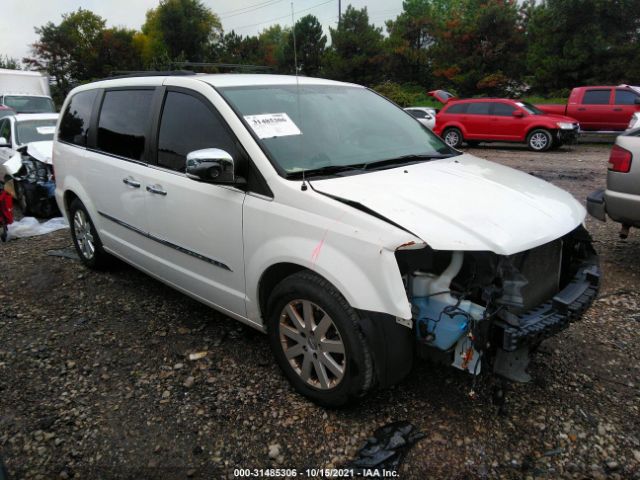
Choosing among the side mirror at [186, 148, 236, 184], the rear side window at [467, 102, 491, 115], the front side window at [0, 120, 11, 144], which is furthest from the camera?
the rear side window at [467, 102, 491, 115]

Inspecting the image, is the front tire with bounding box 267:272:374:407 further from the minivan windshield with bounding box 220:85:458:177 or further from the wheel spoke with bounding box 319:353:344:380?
the minivan windshield with bounding box 220:85:458:177

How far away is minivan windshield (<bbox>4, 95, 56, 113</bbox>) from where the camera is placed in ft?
55.5

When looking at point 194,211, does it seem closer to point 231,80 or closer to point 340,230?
point 231,80

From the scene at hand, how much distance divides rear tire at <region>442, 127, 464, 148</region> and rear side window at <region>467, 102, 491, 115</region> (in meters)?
0.67

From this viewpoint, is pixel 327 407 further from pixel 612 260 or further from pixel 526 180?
pixel 612 260

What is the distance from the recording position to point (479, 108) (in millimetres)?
15188

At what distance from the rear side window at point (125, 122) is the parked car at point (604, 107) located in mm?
14955

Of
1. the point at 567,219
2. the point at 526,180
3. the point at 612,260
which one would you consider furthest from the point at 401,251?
the point at 612,260

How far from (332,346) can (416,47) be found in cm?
4178

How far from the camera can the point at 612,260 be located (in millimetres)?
4941

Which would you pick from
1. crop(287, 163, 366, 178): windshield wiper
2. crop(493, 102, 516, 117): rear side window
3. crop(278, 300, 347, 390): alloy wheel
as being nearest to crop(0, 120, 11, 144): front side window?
crop(287, 163, 366, 178): windshield wiper

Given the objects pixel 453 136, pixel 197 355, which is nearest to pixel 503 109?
pixel 453 136

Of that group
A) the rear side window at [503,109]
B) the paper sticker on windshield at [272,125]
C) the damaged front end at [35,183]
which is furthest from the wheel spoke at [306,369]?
the rear side window at [503,109]

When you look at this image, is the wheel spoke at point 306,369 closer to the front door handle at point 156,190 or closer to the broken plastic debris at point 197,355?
the broken plastic debris at point 197,355
